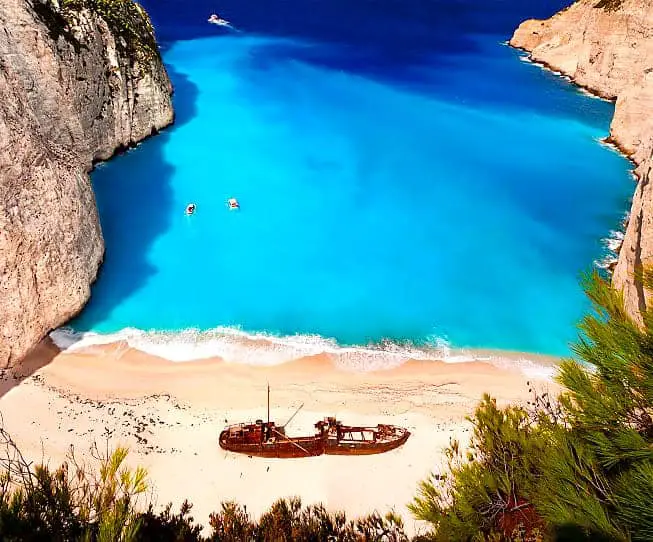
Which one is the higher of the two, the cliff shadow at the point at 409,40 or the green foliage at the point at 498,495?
the cliff shadow at the point at 409,40

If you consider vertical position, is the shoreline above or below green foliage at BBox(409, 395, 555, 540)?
above

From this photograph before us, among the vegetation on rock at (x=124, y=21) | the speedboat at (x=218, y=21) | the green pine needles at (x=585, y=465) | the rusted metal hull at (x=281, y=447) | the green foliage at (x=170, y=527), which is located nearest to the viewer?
the green pine needles at (x=585, y=465)

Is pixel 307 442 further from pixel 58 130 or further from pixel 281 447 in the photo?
pixel 58 130

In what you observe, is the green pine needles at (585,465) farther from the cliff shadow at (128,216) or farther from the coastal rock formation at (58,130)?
the cliff shadow at (128,216)

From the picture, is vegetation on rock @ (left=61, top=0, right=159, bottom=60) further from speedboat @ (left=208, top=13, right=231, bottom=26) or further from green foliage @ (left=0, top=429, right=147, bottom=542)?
speedboat @ (left=208, top=13, right=231, bottom=26)

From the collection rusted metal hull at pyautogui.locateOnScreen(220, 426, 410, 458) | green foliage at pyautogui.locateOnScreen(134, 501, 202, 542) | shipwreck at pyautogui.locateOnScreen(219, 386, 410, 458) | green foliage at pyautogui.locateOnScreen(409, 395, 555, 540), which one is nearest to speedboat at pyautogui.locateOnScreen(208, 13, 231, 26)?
shipwreck at pyautogui.locateOnScreen(219, 386, 410, 458)

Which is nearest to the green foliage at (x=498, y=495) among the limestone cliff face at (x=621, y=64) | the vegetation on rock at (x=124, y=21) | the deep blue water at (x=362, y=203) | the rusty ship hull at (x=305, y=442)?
the rusty ship hull at (x=305, y=442)

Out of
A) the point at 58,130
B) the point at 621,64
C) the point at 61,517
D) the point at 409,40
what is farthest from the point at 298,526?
the point at 409,40
